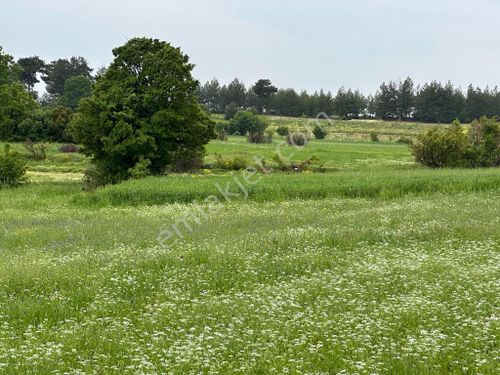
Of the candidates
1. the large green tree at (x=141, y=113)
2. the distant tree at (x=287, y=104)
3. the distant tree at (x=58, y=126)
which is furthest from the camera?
the distant tree at (x=287, y=104)

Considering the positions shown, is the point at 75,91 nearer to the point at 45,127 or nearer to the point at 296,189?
the point at 45,127

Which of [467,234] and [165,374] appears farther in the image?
[467,234]

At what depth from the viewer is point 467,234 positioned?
1616 centimetres

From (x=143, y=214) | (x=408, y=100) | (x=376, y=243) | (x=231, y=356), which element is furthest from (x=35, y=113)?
(x=408, y=100)

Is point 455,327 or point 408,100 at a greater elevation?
point 408,100

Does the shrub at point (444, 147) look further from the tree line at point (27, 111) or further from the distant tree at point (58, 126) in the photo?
the distant tree at point (58, 126)

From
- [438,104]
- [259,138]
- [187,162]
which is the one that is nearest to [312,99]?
[438,104]

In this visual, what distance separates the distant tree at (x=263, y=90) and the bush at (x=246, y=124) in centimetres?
4192

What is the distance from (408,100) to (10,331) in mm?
135773

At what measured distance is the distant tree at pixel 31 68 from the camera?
143000 millimetres

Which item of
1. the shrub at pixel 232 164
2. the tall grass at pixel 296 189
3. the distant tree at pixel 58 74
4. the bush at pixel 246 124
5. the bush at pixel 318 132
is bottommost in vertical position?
the tall grass at pixel 296 189

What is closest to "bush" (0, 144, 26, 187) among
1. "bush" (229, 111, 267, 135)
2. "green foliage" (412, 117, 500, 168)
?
"green foliage" (412, 117, 500, 168)

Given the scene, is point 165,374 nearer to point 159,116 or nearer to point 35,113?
point 159,116

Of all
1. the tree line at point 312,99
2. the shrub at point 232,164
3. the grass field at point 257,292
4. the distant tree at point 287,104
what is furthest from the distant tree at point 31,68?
the grass field at point 257,292
